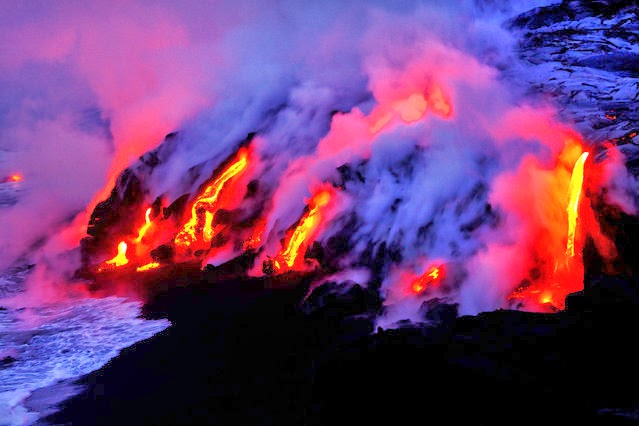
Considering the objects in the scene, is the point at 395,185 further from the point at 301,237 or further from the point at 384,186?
the point at 301,237

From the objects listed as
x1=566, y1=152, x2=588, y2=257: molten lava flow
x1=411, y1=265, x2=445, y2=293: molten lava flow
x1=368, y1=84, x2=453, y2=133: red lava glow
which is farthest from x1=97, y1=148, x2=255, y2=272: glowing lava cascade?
x1=566, y1=152, x2=588, y2=257: molten lava flow

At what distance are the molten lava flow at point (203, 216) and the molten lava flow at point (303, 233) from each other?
101 inches

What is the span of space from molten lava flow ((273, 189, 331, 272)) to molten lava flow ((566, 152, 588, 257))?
5139 millimetres

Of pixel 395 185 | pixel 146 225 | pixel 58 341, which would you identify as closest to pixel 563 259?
pixel 395 185

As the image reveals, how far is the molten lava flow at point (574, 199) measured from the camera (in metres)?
6.73

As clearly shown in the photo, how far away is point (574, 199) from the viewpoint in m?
6.95

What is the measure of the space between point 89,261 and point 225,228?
4148 millimetres

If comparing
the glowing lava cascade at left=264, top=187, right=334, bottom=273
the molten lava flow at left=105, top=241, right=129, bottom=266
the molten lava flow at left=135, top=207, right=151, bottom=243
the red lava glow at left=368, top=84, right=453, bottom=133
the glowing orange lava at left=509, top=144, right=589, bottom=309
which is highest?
the red lava glow at left=368, top=84, right=453, bottom=133

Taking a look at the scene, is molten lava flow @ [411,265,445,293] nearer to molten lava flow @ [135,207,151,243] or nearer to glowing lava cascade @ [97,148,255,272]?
glowing lava cascade @ [97,148,255,272]

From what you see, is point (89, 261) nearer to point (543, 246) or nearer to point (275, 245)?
point (275, 245)

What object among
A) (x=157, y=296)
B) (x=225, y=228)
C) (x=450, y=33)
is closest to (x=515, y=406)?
(x=157, y=296)

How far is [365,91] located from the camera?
1293 cm

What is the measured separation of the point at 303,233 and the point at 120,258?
5.48 meters

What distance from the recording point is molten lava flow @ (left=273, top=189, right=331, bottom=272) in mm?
10273
